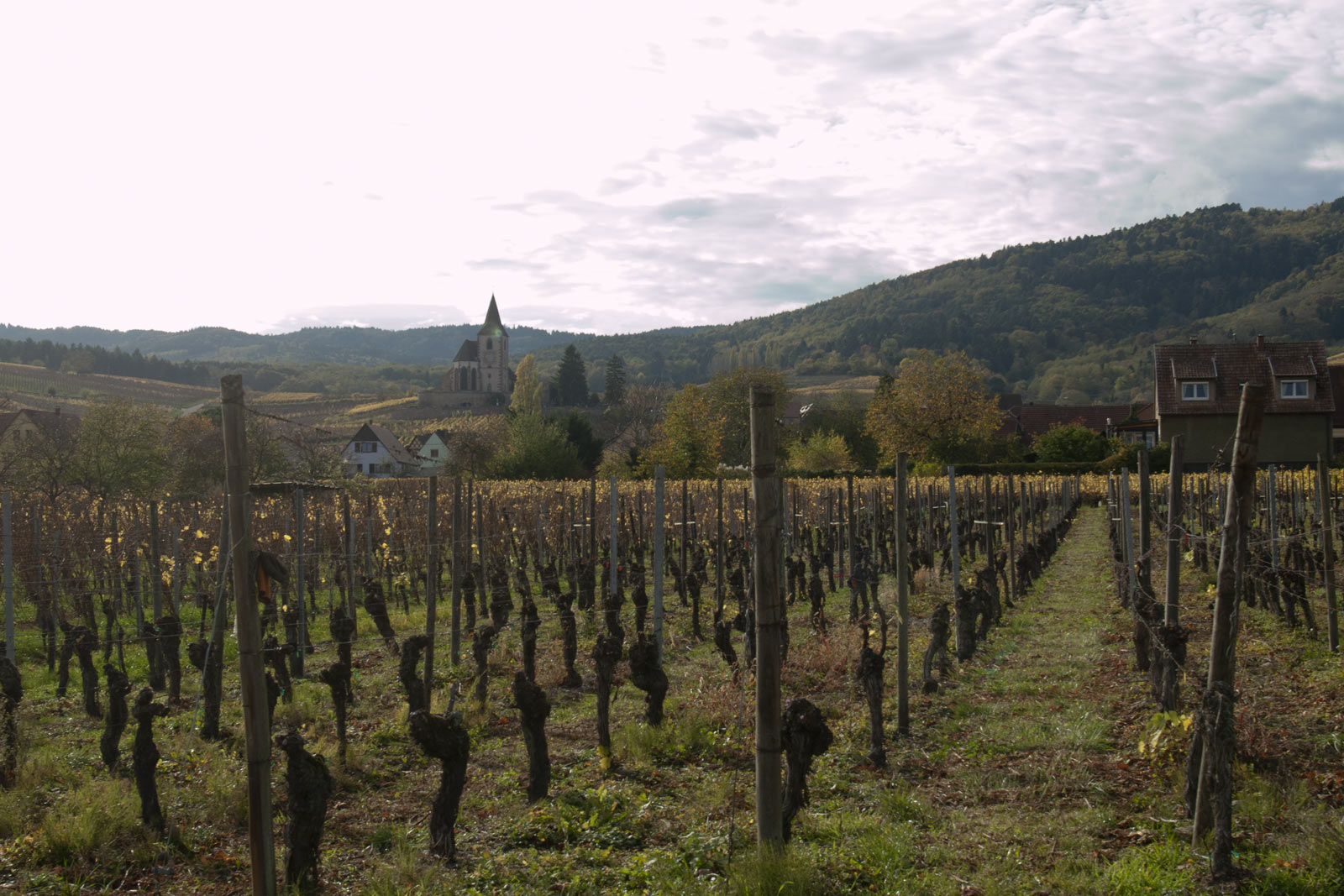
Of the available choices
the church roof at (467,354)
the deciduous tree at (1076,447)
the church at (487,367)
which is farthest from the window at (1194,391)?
the church roof at (467,354)

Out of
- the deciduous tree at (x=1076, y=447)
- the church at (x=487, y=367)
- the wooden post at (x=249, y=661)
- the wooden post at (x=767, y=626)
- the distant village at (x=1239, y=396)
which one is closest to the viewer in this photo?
the wooden post at (x=249, y=661)

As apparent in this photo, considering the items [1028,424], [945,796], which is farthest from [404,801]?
[1028,424]

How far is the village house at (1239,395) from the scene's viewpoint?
39.8 m

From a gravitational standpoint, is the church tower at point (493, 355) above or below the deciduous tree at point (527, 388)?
above

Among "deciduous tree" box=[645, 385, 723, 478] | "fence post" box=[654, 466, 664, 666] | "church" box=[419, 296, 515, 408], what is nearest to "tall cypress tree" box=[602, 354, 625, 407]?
"church" box=[419, 296, 515, 408]

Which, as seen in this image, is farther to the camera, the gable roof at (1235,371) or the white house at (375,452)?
the white house at (375,452)

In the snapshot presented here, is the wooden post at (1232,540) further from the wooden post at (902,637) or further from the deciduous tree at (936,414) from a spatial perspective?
the deciduous tree at (936,414)

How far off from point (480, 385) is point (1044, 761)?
123089mm

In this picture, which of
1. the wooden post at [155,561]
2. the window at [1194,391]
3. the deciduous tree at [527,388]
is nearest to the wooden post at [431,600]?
the wooden post at [155,561]

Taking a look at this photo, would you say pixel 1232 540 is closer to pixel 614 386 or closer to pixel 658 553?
pixel 658 553

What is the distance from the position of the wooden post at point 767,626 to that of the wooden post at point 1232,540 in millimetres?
2246

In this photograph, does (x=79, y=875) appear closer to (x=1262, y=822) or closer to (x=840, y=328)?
(x=1262, y=822)

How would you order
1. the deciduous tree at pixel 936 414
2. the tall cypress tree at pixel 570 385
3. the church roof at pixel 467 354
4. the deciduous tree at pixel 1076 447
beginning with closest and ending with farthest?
the deciduous tree at pixel 1076 447, the deciduous tree at pixel 936 414, the tall cypress tree at pixel 570 385, the church roof at pixel 467 354

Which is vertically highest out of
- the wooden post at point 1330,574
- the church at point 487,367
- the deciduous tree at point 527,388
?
the church at point 487,367
